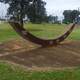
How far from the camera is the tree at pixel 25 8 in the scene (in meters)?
42.5

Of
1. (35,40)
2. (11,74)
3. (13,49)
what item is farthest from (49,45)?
(11,74)

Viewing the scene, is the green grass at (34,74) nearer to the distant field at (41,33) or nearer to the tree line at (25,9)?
the distant field at (41,33)

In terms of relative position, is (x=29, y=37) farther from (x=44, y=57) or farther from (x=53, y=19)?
(x=53, y=19)

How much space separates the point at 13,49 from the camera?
14.4 metres

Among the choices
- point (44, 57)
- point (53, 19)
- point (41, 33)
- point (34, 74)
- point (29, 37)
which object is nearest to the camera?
point (34, 74)

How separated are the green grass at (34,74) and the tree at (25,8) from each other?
32394 millimetres

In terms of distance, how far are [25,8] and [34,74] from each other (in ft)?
112

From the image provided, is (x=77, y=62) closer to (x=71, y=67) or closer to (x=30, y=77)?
(x=71, y=67)

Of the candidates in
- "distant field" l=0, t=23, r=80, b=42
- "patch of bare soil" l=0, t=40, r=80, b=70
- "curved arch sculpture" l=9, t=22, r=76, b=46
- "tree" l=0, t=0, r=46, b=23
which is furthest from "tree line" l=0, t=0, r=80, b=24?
"patch of bare soil" l=0, t=40, r=80, b=70

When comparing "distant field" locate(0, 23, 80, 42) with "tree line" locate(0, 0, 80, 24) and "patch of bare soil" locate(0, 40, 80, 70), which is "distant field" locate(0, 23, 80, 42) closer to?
"patch of bare soil" locate(0, 40, 80, 70)

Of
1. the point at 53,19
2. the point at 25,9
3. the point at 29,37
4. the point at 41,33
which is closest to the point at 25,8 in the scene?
the point at 25,9

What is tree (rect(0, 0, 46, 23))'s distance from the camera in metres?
42.5

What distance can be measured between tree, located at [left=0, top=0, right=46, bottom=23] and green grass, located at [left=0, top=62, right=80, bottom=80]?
3239 centimetres

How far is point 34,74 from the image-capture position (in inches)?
367
